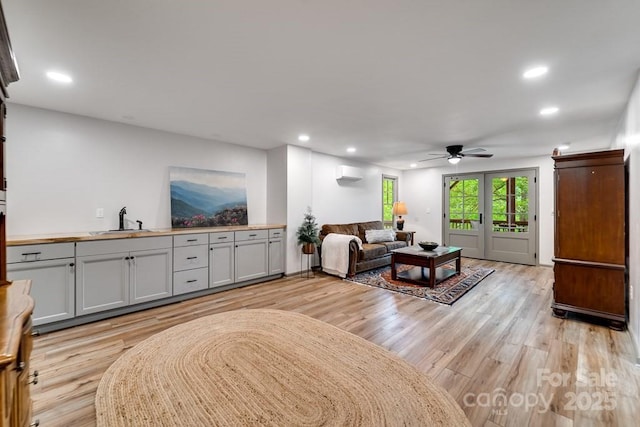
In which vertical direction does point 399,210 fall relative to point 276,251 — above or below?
above

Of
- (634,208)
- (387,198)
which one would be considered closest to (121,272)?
(634,208)

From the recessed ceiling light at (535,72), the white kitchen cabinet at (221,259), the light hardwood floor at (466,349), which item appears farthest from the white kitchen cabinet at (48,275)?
the recessed ceiling light at (535,72)

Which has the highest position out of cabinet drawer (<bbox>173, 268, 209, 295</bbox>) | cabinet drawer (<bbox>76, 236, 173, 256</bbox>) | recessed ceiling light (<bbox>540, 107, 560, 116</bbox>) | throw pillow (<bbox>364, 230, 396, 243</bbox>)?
recessed ceiling light (<bbox>540, 107, 560, 116</bbox>)

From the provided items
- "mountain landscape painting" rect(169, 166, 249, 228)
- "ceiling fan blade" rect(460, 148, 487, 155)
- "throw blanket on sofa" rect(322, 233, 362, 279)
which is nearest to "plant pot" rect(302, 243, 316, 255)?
"throw blanket on sofa" rect(322, 233, 362, 279)

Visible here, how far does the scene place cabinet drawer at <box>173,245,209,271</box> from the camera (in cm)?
376

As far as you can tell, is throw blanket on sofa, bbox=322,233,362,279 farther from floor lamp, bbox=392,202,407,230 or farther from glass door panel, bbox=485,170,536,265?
glass door panel, bbox=485,170,536,265

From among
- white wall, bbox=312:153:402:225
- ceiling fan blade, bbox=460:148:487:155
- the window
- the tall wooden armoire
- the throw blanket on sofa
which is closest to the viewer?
the tall wooden armoire

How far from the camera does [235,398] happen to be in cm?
186

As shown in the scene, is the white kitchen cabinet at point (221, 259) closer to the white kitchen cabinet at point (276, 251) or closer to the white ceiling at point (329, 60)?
the white kitchen cabinet at point (276, 251)

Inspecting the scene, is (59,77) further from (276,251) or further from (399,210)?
(399,210)

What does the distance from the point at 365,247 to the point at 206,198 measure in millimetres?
3065

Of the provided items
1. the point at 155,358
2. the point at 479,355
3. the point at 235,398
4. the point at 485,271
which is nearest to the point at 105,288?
the point at 155,358

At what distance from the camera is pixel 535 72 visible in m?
2.38

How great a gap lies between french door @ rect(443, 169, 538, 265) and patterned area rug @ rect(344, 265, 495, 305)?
1.28m
